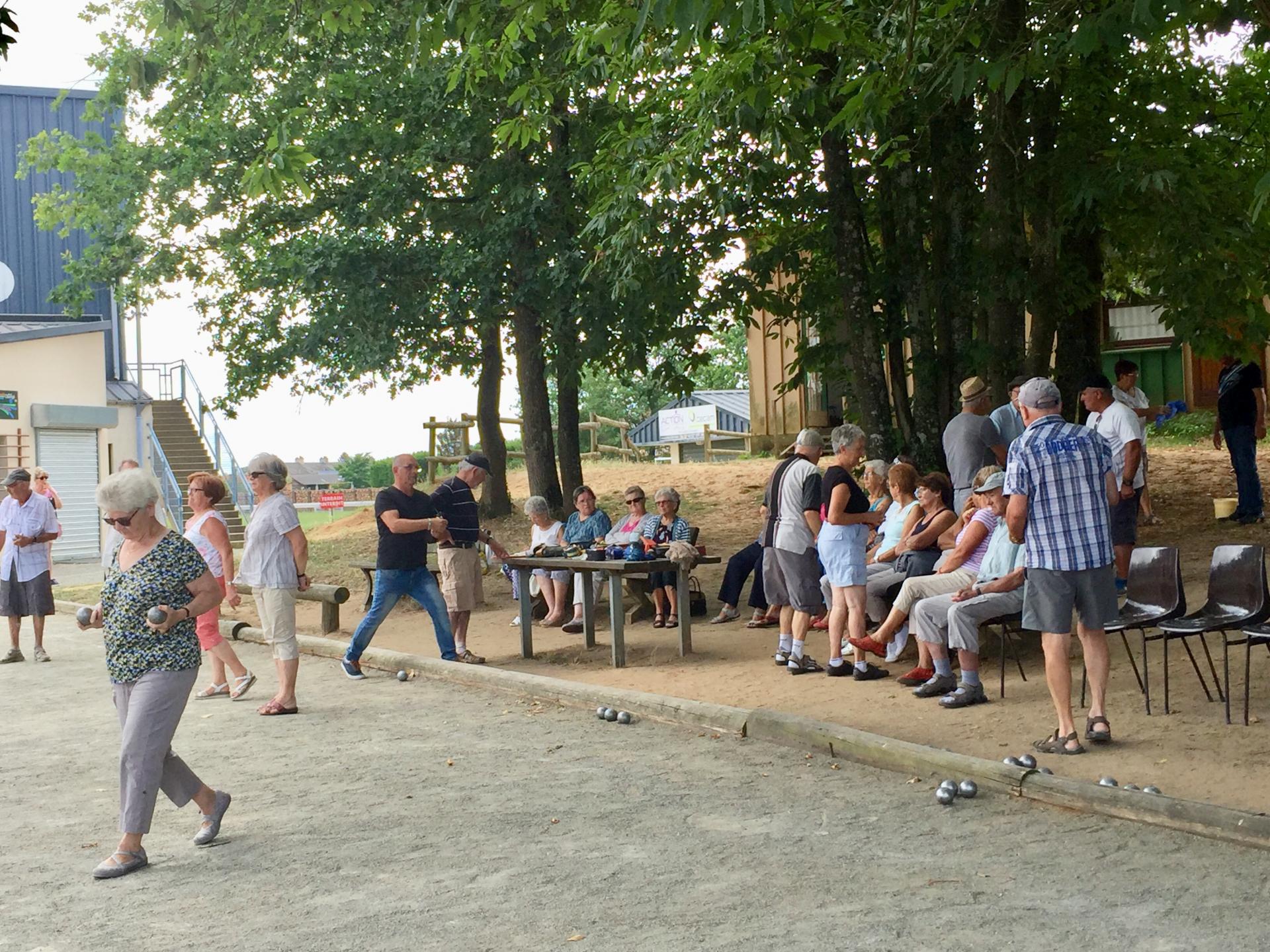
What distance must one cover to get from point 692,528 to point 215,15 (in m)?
6.19

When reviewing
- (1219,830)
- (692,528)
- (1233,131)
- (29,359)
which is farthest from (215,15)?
(29,359)

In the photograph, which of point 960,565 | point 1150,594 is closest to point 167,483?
point 960,565

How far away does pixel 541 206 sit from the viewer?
696 inches

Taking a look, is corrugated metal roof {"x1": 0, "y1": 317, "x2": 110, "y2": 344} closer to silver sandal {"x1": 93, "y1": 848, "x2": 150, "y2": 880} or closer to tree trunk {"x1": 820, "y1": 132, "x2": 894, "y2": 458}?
tree trunk {"x1": 820, "y1": 132, "x2": 894, "y2": 458}

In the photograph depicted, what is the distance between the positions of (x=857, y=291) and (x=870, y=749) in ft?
27.8

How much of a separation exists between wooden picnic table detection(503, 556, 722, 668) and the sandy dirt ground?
146 millimetres

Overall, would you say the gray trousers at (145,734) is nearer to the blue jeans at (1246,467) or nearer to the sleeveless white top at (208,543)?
the sleeveless white top at (208,543)

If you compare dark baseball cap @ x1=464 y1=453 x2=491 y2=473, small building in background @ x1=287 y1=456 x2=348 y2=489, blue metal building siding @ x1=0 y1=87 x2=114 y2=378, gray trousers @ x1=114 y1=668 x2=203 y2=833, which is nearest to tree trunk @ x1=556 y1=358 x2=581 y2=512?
dark baseball cap @ x1=464 y1=453 x2=491 y2=473

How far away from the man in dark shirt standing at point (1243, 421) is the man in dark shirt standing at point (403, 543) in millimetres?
7932

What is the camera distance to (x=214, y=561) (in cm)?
1062

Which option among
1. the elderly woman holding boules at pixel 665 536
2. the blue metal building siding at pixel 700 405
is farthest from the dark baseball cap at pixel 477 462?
the blue metal building siding at pixel 700 405

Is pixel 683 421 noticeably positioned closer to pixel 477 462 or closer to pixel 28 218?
A: pixel 28 218

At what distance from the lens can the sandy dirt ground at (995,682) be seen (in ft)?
22.5

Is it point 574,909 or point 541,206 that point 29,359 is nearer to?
point 541,206
